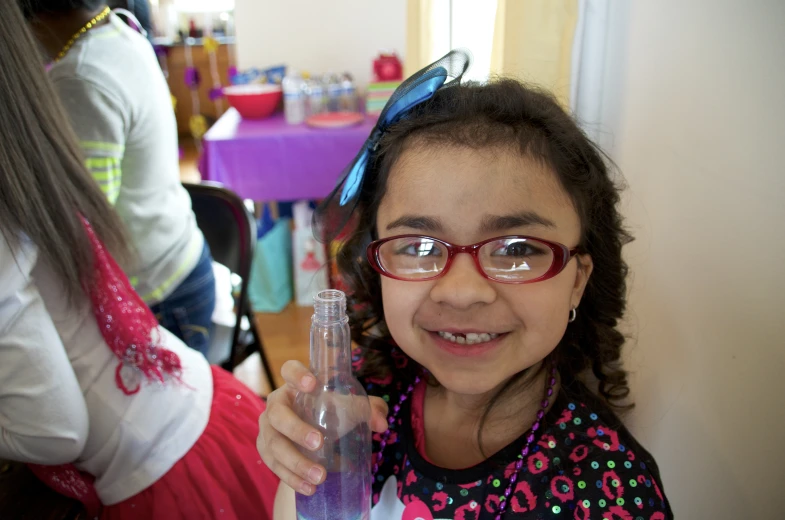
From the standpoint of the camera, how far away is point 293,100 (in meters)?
2.75

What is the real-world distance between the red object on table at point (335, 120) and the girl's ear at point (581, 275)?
1967 millimetres

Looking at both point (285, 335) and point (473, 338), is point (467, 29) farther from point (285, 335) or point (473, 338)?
point (285, 335)

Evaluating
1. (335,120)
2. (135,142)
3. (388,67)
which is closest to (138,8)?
(135,142)

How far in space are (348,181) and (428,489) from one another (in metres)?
0.44

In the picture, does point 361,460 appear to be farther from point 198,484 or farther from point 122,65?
point 122,65

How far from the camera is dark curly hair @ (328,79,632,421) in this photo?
766 mm

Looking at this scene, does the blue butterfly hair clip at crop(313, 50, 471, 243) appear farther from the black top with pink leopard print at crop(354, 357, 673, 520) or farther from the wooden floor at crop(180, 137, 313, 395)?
the wooden floor at crop(180, 137, 313, 395)

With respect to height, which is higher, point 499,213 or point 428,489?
point 499,213

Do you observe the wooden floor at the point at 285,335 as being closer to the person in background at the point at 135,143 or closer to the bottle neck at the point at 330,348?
the person in background at the point at 135,143

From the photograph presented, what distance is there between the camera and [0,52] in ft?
3.03

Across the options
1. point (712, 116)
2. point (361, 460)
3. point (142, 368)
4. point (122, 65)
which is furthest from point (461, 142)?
point (122, 65)

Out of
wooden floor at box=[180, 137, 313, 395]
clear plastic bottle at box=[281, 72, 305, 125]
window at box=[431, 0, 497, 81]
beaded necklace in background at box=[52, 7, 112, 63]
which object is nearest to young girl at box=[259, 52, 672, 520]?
window at box=[431, 0, 497, 81]

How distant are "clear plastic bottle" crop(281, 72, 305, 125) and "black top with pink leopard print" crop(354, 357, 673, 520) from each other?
2.17m

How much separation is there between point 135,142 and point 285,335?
1.49m
